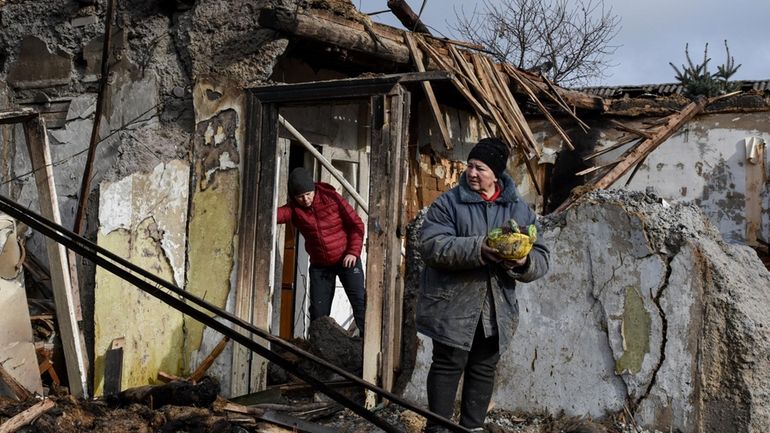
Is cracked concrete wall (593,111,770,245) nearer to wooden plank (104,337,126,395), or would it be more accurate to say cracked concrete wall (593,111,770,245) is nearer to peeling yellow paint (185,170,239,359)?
peeling yellow paint (185,170,239,359)

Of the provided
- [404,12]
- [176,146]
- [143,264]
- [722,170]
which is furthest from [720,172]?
[143,264]

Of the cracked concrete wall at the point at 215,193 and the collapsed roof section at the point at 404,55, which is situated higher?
the collapsed roof section at the point at 404,55

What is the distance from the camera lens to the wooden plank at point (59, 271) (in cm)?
605

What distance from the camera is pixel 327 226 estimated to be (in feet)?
23.5

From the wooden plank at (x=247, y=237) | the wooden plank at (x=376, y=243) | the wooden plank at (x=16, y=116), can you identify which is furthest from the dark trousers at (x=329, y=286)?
the wooden plank at (x=16, y=116)

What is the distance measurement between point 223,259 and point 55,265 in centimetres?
117

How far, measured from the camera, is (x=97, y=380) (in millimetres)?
6285

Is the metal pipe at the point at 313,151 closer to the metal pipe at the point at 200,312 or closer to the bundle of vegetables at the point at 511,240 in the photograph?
the bundle of vegetables at the point at 511,240

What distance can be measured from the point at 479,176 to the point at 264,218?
2.65m

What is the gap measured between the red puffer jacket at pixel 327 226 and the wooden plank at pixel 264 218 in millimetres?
660

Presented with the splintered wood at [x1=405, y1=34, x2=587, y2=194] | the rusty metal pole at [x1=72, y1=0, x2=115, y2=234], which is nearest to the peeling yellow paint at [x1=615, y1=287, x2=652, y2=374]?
the splintered wood at [x1=405, y1=34, x2=587, y2=194]

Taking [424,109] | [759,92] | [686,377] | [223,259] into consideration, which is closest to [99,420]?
[223,259]

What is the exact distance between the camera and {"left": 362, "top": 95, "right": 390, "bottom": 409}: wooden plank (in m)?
5.96

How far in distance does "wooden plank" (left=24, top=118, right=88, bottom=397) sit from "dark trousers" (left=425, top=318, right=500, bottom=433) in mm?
3050
